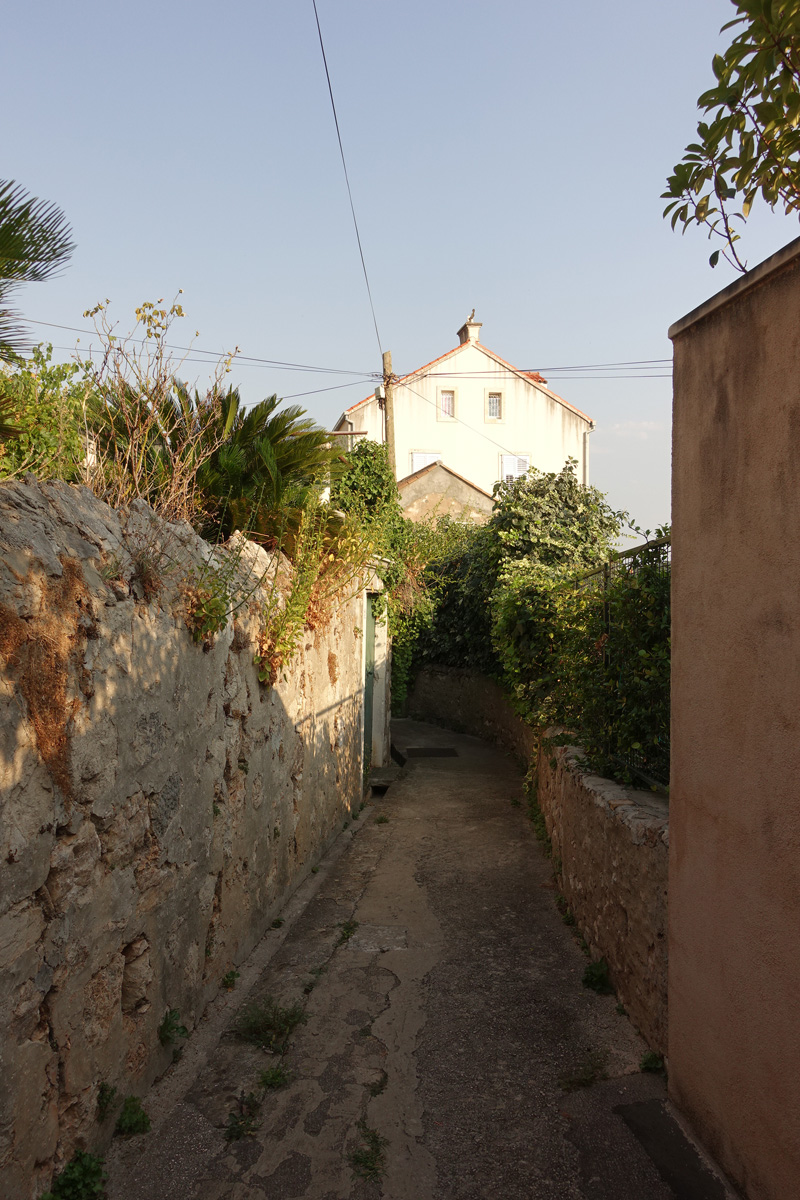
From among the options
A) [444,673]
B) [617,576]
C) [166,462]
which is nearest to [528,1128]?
[617,576]

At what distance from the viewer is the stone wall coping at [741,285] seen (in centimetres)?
288

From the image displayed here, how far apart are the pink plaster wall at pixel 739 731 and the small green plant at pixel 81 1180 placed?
2.38 metres

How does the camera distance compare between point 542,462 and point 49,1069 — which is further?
point 542,462

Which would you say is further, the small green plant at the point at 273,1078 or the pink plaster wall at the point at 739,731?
the small green plant at the point at 273,1078

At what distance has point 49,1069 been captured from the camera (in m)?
2.84

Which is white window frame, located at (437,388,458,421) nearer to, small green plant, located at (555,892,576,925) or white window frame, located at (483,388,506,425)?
white window frame, located at (483,388,506,425)

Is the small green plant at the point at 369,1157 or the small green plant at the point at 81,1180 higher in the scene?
the small green plant at the point at 81,1180

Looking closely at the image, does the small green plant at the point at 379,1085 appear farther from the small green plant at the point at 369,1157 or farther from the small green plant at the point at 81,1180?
the small green plant at the point at 81,1180

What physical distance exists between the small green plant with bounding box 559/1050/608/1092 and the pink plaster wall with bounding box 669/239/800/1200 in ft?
1.38

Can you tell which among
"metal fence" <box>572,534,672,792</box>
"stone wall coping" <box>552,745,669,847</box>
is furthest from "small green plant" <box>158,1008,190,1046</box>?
"metal fence" <box>572,534,672,792</box>

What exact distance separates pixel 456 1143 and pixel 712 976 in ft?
4.30

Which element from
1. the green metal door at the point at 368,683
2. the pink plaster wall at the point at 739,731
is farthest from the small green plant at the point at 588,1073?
the green metal door at the point at 368,683

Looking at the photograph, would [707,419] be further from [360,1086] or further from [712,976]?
[360,1086]

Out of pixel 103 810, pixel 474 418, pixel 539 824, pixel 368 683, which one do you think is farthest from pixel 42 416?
pixel 474 418
